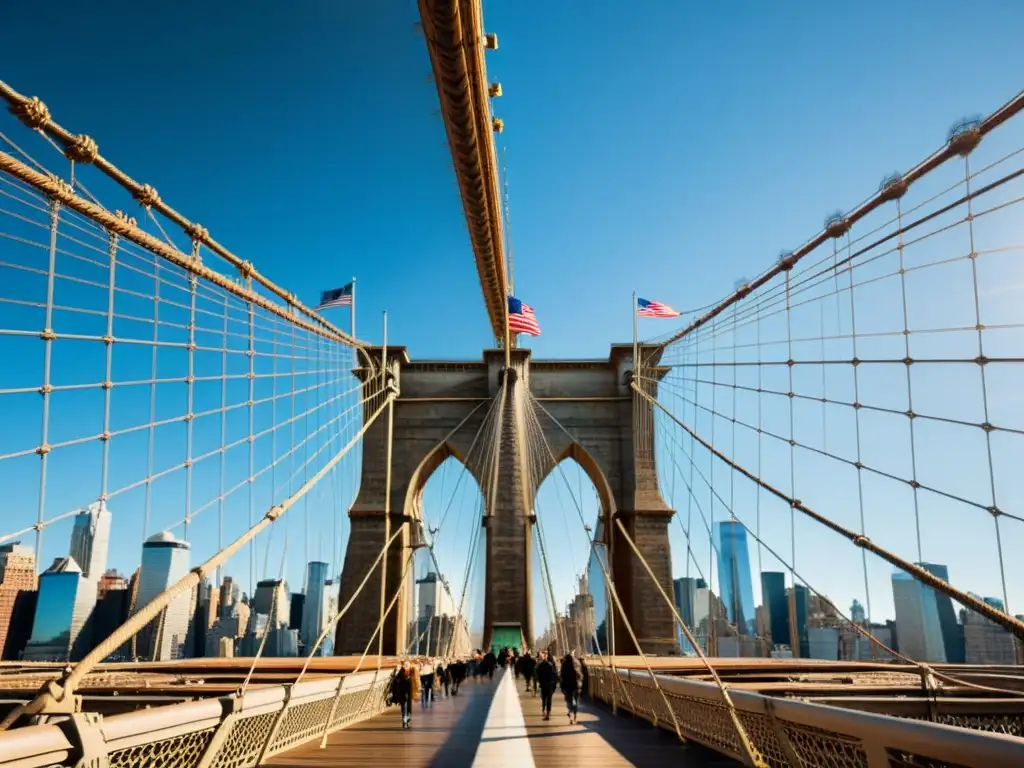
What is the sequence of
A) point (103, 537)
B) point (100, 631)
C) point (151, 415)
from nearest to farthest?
1. point (151, 415)
2. point (103, 537)
3. point (100, 631)

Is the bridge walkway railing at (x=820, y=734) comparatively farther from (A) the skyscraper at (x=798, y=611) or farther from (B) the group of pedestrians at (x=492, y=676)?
(A) the skyscraper at (x=798, y=611)

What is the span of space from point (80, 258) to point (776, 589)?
23.8 metres

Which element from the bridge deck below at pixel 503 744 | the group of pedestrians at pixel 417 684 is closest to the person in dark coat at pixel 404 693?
the group of pedestrians at pixel 417 684

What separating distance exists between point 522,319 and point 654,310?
3.70 meters

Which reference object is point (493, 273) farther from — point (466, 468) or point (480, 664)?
point (480, 664)

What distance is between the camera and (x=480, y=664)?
84.7ft

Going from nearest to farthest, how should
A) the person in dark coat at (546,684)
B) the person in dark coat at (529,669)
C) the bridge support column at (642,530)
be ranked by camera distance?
the person in dark coat at (546,684), the person in dark coat at (529,669), the bridge support column at (642,530)

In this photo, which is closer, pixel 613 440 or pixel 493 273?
pixel 493 273

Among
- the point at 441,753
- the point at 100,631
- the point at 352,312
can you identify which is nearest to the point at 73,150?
the point at 441,753

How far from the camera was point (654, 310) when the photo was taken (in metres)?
22.3

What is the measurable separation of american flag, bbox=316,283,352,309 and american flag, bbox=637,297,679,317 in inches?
316

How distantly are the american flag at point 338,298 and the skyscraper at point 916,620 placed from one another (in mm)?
13220

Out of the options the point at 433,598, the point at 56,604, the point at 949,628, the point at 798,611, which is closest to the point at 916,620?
the point at 949,628

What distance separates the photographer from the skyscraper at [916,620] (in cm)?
1233
